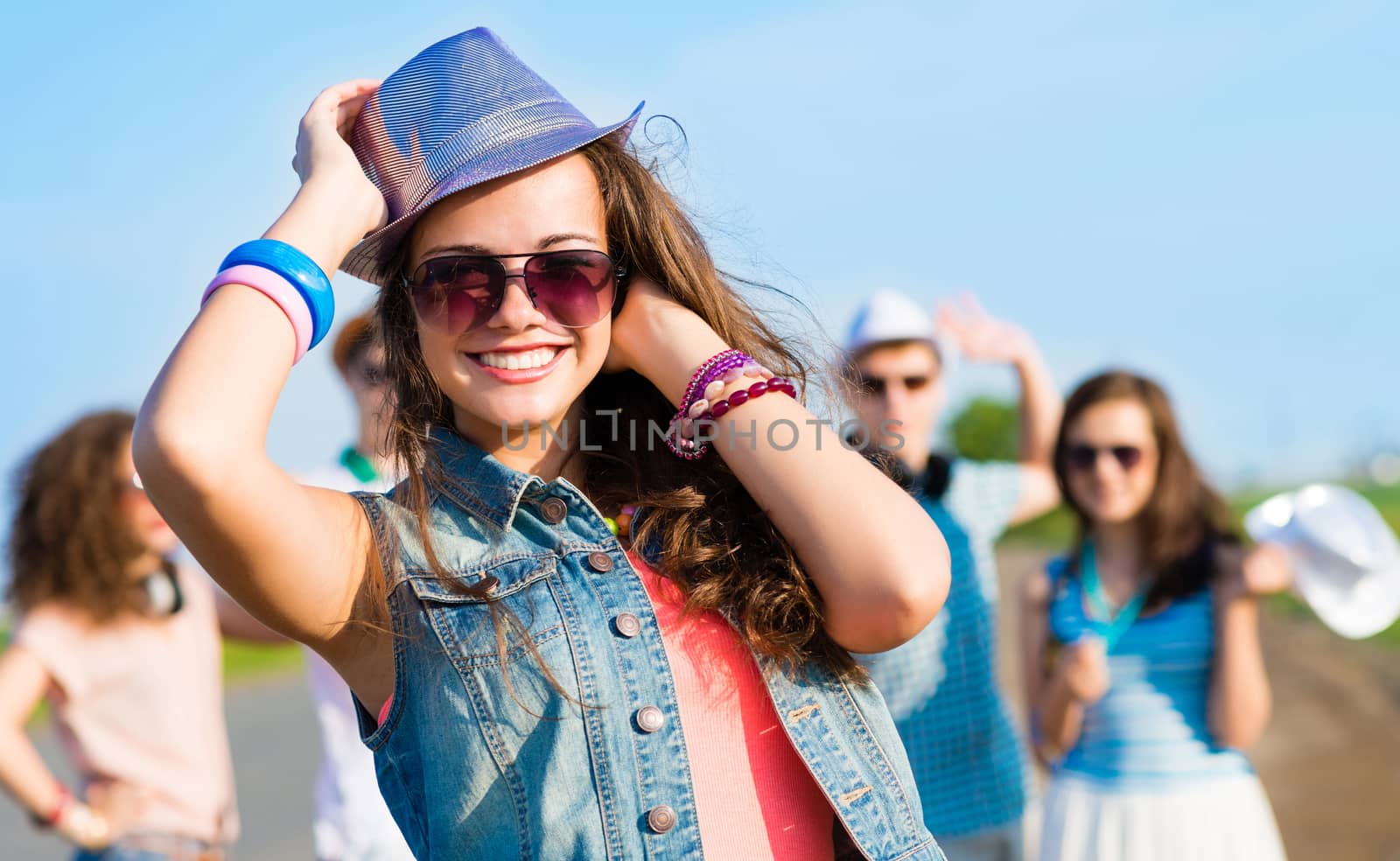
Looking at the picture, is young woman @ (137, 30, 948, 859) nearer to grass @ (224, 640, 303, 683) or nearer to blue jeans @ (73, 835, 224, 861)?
blue jeans @ (73, 835, 224, 861)

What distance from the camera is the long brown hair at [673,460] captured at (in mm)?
2062

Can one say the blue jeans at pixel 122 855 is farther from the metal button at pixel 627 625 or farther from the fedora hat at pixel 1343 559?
the fedora hat at pixel 1343 559

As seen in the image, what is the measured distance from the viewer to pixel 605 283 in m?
2.11

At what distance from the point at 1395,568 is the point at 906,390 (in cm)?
175

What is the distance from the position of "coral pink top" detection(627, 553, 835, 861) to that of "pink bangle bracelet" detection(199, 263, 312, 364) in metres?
0.69

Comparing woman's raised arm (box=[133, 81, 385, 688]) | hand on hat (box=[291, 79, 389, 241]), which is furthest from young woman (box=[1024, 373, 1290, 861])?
hand on hat (box=[291, 79, 389, 241])

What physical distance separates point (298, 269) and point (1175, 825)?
132 inches

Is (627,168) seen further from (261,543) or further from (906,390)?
(906,390)

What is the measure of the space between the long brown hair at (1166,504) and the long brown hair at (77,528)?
3.29 m

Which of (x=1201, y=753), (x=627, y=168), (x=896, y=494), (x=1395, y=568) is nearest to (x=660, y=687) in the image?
(x=896, y=494)

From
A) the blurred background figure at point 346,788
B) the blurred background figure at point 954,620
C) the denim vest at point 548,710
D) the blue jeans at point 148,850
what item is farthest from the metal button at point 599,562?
the blue jeans at point 148,850

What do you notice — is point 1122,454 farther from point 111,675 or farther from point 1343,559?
point 111,675

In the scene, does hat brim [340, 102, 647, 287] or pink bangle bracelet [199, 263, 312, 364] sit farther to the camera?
hat brim [340, 102, 647, 287]

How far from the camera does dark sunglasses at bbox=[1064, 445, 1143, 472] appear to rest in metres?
4.44
